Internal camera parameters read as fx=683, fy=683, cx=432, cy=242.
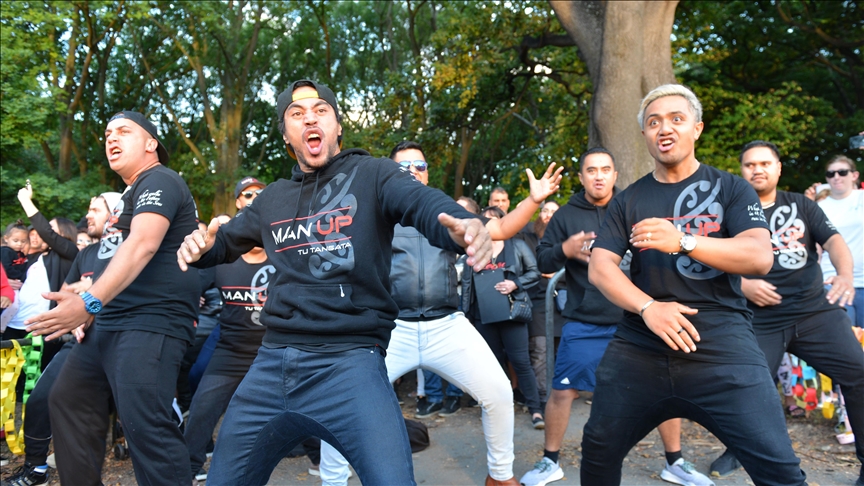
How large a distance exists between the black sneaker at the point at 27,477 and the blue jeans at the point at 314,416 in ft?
10.3

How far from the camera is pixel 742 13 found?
755 inches

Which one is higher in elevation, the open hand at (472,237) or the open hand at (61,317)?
the open hand at (472,237)

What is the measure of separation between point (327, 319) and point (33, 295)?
560 cm

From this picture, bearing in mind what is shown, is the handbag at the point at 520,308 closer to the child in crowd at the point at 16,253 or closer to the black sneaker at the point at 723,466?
the black sneaker at the point at 723,466

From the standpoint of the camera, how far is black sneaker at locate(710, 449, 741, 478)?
5.14 meters

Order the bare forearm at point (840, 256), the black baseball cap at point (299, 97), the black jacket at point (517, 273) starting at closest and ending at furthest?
the black baseball cap at point (299, 97)
the bare forearm at point (840, 256)
the black jacket at point (517, 273)

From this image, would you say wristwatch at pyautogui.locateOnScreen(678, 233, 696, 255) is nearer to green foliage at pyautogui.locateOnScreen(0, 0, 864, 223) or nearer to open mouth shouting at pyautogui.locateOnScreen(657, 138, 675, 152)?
open mouth shouting at pyautogui.locateOnScreen(657, 138, 675, 152)

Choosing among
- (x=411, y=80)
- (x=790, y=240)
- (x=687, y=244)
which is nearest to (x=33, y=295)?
(x=687, y=244)

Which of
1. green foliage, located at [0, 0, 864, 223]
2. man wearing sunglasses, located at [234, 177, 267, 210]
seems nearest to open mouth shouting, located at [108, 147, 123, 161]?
man wearing sunglasses, located at [234, 177, 267, 210]

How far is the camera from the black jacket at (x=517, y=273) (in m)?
7.15

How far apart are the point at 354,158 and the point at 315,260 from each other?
52 centimetres

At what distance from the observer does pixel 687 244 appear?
296 cm

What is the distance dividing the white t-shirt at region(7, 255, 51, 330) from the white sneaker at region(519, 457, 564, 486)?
5153 mm

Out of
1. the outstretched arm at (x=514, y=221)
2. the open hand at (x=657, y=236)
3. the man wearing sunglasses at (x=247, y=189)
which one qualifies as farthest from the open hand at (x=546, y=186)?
the man wearing sunglasses at (x=247, y=189)
